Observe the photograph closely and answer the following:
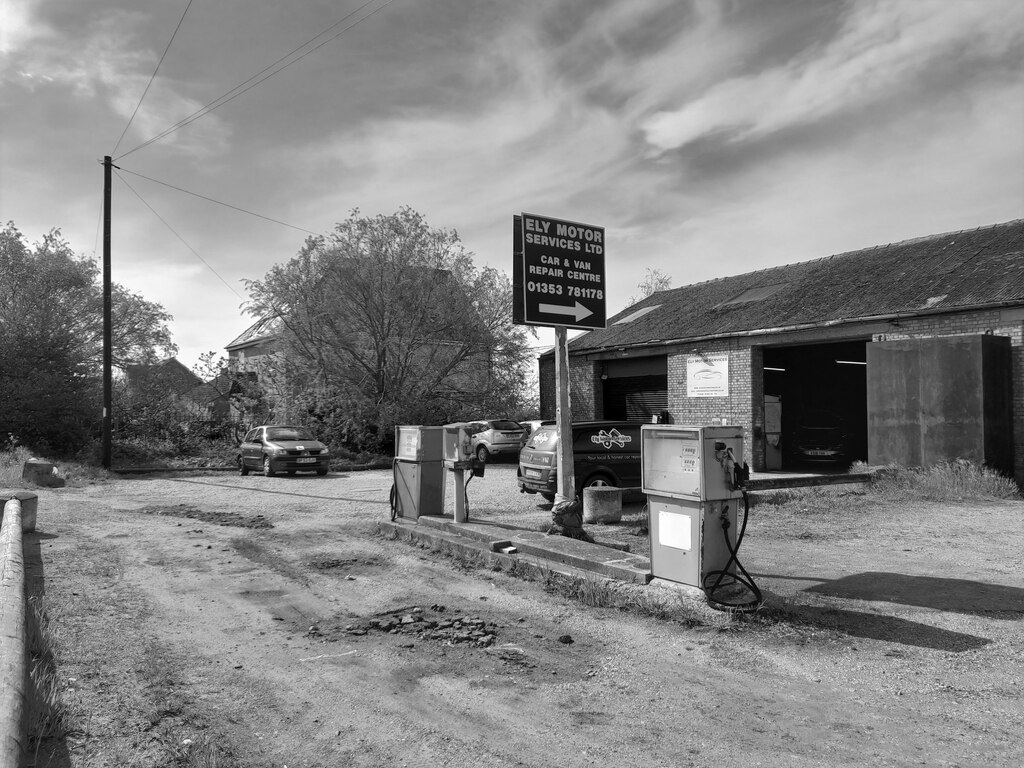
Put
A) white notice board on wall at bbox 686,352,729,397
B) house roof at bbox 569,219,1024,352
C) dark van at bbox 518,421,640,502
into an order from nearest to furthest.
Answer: dark van at bbox 518,421,640,502
house roof at bbox 569,219,1024,352
white notice board on wall at bbox 686,352,729,397

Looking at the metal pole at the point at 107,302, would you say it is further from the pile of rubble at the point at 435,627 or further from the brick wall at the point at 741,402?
the pile of rubble at the point at 435,627

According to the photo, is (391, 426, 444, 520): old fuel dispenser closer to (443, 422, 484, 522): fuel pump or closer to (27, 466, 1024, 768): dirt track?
(443, 422, 484, 522): fuel pump

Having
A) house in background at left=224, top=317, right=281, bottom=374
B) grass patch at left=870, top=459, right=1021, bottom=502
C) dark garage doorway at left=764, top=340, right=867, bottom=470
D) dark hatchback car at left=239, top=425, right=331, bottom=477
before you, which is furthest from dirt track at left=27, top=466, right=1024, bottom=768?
house in background at left=224, top=317, right=281, bottom=374

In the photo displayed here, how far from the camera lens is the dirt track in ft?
11.5

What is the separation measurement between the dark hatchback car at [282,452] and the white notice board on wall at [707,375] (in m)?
10.5

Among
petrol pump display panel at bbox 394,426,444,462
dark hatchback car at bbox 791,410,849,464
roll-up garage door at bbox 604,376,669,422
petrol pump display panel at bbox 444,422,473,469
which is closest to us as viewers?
petrol pump display panel at bbox 444,422,473,469

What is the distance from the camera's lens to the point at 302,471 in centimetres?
1988

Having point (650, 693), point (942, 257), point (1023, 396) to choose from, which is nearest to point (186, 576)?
point (650, 693)

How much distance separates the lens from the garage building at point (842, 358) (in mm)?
13727

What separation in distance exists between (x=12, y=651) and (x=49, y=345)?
21710 mm

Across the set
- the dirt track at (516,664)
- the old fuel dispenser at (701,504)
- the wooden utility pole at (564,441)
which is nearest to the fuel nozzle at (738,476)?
the old fuel dispenser at (701,504)

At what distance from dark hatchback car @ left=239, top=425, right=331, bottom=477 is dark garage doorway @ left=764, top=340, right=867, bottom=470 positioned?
40.9 ft

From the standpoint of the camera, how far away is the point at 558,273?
8789mm

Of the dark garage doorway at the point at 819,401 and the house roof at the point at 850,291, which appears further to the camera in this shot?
the dark garage doorway at the point at 819,401
